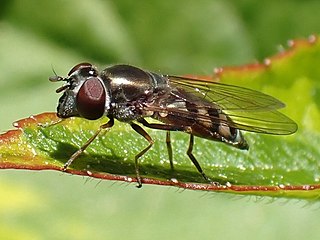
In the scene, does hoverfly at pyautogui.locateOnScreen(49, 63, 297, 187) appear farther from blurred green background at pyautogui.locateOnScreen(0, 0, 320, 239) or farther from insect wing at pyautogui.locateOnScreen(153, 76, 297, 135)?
blurred green background at pyautogui.locateOnScreen(0, 0, 320, 239)

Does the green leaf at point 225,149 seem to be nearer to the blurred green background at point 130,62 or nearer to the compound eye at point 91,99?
the compound eye at point 91,99

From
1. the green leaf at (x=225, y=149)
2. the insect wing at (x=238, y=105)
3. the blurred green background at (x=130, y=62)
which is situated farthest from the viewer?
the blurred green background at (x=130, y=62)

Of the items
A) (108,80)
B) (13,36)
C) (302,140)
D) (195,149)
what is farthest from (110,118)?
(13,36)

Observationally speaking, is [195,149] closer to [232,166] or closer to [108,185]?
[232,166]

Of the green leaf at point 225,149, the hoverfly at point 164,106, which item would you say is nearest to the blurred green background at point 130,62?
the green leaf at point 225,149

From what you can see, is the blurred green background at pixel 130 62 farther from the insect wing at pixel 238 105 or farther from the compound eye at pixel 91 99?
the compound eye at pixel 91 99

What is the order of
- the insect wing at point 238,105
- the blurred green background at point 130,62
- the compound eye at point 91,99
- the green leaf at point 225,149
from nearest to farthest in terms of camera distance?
the green leaf at point 225,149, the compound eye at point 91,99, the insect wing at point 238,105, the blurred green background at point 130,62

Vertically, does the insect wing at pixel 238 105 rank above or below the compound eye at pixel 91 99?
above

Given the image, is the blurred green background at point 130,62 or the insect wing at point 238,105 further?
the blurred green background at point 130,62
